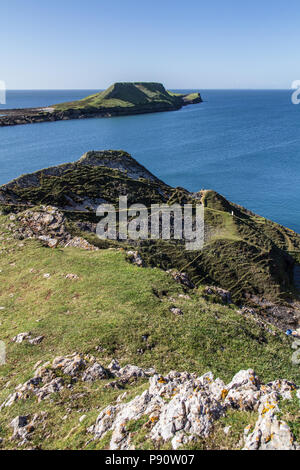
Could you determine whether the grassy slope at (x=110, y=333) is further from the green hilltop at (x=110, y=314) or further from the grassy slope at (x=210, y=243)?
the grassy slope at (x=210, y=243)

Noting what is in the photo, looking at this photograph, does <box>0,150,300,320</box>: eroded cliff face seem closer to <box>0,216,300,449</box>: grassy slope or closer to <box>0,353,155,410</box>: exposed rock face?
<box>0,216,300,449</box>: grassy slope

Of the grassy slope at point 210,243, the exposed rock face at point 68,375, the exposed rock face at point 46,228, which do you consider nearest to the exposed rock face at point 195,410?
the exposed rock face at point 68,375

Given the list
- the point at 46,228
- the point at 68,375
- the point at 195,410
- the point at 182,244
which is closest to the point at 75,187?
the point at 46,228

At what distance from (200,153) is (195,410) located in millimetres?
125965

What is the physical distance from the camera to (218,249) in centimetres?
3884

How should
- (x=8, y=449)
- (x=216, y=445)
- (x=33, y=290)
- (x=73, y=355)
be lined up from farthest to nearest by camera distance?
(x=33, y=290) < (x=73, y=355) < (x=8, y=449) < (x=216, y=445)

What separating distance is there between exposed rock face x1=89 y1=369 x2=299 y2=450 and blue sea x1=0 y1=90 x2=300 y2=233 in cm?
6483

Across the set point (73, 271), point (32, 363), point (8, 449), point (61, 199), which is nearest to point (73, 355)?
point (32, 363)

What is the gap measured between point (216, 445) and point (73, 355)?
363 inches

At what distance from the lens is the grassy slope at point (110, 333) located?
486 inches

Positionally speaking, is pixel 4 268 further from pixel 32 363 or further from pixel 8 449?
pixel 8 449

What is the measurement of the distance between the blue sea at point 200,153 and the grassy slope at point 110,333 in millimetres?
56594

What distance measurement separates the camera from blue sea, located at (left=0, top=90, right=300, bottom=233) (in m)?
88.2

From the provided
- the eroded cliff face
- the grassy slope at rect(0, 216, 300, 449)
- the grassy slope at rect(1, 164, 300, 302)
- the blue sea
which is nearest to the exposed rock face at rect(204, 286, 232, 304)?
the grassy slope at rect(0, 216, 300, 449)
